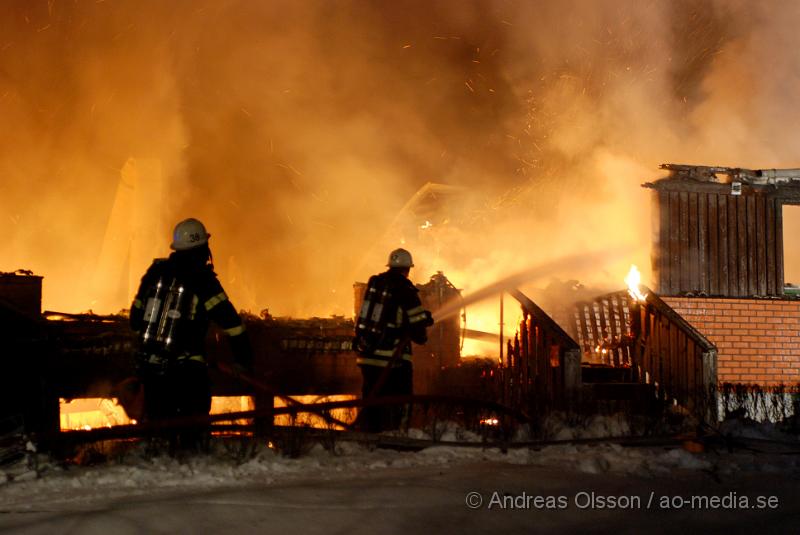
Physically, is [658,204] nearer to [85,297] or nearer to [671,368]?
[671,368]

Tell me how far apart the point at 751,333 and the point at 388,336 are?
22.0 ft

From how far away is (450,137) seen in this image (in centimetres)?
2416

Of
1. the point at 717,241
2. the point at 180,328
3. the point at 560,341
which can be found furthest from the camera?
the point at 717,241

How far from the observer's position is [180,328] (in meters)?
5.41

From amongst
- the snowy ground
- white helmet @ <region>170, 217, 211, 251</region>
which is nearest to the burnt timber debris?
the snowy ground

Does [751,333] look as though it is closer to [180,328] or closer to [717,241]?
[717,241]

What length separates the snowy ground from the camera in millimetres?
3631

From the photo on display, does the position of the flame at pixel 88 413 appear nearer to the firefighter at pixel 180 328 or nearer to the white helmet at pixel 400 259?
the white helmet at pixel 400 259

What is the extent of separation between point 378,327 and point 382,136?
17042 mm

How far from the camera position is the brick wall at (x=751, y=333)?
11375 mm

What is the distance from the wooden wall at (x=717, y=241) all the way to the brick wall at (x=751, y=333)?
0.56 feet

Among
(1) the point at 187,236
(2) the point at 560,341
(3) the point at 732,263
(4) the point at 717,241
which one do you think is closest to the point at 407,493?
(1) the point at 187,236

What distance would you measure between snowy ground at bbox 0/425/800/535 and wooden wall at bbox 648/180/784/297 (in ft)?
19.6

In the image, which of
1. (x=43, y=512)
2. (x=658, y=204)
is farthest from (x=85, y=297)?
(x=43, y=512)
